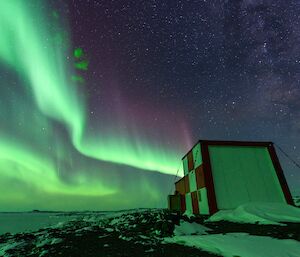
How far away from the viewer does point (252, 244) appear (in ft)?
23.7

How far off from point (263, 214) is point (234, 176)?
20.7 ft

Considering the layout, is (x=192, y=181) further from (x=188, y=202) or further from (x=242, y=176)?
(x=242, y=176)

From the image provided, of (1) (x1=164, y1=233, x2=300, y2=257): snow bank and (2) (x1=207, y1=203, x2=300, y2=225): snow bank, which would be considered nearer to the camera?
(1) (x1=164, y1=233, x2=300, y2=257): snow bank

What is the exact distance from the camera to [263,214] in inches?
576

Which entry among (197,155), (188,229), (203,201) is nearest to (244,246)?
(188,229)

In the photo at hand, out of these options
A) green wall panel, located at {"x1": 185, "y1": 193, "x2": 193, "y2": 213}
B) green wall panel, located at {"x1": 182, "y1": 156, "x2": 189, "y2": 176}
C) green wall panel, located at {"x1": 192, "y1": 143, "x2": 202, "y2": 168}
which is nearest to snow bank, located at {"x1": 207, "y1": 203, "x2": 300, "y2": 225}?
green wall panel, located at {"x1": 192, "y1": 143, "x2": 202, "y2": 168}

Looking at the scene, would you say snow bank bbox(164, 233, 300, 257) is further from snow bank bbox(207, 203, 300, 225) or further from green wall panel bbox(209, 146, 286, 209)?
green wall panel bbox(209, 146, 286, 209)

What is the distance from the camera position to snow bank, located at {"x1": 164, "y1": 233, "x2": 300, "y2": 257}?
252 inches

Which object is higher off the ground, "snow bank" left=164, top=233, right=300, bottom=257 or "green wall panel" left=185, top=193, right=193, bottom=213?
"green wall panel" left=185, top=193, right=193, bottom=213

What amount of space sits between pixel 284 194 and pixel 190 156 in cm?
918

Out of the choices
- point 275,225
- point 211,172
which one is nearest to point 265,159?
point 211,172

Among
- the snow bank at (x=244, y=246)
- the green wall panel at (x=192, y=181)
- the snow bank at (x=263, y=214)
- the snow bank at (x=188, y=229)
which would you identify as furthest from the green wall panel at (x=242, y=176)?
the snow bank at (x=244, y=246)

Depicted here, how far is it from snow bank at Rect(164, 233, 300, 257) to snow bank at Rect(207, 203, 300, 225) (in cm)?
638

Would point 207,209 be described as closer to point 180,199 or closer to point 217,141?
point 217,141
